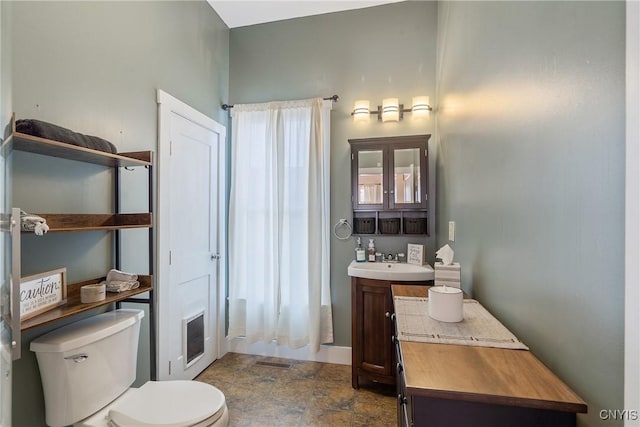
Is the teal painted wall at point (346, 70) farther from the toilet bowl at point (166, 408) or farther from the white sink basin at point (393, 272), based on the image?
the toilet bowl at point (166, 408)

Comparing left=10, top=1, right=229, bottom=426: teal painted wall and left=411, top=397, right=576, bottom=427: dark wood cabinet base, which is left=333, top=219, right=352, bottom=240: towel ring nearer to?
left=10, top=1, right=229, bottom=426: teal painted wall

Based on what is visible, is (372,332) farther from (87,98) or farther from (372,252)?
(87,98)

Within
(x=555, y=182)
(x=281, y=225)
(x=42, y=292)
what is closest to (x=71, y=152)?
(x=42, y=292)

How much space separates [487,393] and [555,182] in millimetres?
588

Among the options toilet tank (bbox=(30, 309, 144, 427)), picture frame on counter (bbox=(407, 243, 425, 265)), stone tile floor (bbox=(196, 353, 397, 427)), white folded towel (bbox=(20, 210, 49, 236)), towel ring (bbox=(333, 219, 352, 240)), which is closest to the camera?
white folded towel (bbox=(20, 210, 49, 236))

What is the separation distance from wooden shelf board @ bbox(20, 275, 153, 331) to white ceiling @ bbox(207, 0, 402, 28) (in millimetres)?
2347

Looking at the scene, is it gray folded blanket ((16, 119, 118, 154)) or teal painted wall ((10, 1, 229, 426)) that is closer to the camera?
gray folded blanket ((16, 119, 118, 154))

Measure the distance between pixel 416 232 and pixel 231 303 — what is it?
177cm

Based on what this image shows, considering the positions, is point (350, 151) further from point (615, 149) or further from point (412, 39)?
point (615, 149)

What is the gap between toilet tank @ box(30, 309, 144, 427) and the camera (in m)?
1.18

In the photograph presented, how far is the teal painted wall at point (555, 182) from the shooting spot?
61cm

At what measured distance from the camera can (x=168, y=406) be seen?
1282 millimetres

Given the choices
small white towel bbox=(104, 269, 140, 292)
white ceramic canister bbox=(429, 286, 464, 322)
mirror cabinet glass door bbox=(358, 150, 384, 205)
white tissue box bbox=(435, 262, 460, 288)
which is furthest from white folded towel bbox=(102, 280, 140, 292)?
mirror cabinet glass door bbox=(358, 150, 384, 205)

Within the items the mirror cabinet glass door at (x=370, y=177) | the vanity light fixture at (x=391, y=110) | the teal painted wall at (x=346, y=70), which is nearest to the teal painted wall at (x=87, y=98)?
the teal painted wall at (x=346, y=70)
